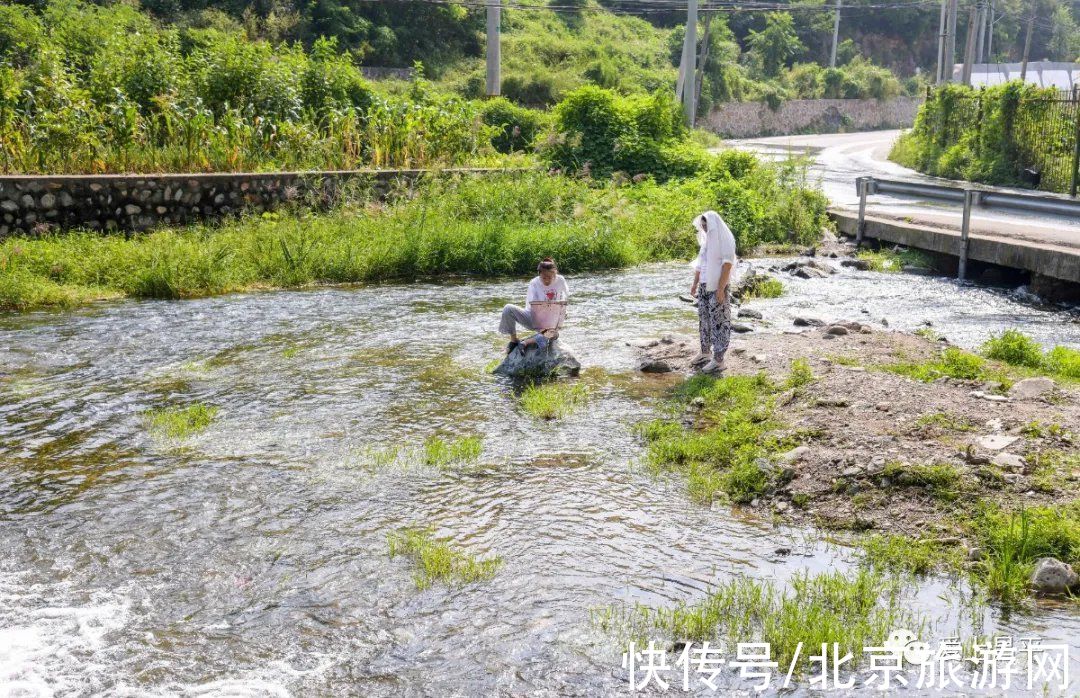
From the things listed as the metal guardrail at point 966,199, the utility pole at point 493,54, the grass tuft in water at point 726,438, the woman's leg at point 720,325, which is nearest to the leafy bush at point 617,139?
the metal guardrail at point 966,199

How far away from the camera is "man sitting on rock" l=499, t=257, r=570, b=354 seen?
10.5m

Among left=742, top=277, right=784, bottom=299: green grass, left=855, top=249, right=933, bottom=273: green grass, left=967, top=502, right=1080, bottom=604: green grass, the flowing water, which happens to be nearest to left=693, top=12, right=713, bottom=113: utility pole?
left=855, top=249, right=933, bottom=273: green grass

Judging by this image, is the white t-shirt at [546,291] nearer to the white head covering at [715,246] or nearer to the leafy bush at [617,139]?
the white head covering at [715,246]

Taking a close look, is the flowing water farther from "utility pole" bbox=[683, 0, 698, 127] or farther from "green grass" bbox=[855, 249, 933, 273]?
"utility pole" bbox=[683, 0, 698, 127]

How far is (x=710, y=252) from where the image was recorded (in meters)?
9.99

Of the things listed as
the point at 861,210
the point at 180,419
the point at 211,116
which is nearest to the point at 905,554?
the point at 180,419

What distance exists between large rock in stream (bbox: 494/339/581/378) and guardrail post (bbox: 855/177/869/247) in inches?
421

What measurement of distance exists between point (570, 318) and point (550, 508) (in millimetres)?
6570

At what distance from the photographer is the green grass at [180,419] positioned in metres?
8.62

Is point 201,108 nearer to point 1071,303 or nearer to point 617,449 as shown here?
point 617,449

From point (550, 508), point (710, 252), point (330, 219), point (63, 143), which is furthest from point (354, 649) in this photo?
point (63, 143)

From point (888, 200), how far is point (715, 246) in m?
15.6

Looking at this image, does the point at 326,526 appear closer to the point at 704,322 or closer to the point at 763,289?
the point at 704,322

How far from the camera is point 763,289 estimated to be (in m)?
15.0
